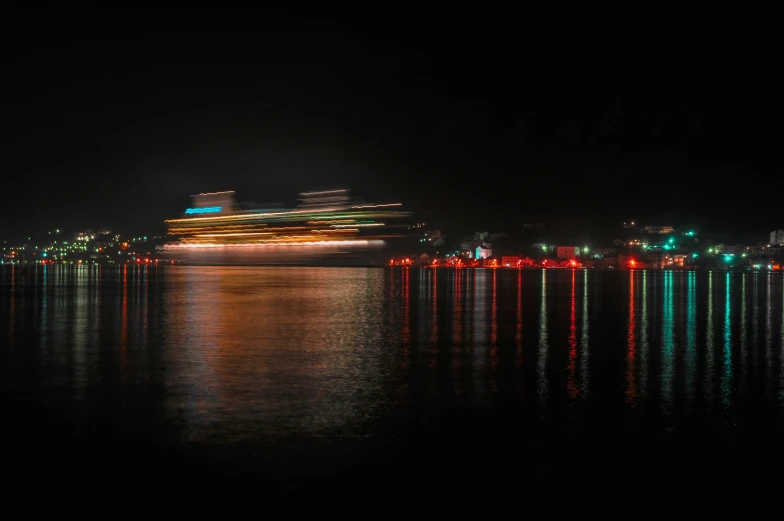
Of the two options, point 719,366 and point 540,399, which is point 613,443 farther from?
point 719,366

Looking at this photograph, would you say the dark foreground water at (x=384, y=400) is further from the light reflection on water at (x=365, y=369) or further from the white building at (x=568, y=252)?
the white building at (x=568, y=252)

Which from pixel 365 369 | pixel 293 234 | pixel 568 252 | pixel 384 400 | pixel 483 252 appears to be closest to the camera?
pixel 384 400

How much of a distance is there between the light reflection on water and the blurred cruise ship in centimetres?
5877

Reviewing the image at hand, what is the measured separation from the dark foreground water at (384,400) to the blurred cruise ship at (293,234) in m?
61.5

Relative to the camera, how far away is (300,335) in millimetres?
12609

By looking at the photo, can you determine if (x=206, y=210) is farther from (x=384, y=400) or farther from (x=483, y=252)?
(x=384, y=400)

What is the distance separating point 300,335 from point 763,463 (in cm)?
862

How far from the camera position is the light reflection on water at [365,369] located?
252 inches

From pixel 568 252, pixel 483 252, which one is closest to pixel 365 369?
pixel 568 252

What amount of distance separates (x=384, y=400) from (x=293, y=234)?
2761 inches

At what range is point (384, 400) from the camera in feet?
23.4

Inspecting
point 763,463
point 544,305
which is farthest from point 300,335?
point 544,305

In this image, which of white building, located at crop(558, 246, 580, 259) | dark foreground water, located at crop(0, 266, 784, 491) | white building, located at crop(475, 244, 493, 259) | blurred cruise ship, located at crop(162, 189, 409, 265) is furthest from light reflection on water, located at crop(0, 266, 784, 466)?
white building, located at crop(475, 244, 493, 259)

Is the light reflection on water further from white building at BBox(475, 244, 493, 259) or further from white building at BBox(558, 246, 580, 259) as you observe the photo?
white building at BBox(475, 244, 493, 259)
